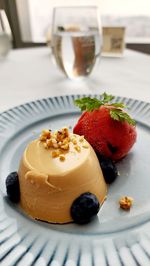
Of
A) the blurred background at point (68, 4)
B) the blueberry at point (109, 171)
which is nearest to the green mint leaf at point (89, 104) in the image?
the blueberry at point (109, 171)

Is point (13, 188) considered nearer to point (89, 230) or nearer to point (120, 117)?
point (89, 230)

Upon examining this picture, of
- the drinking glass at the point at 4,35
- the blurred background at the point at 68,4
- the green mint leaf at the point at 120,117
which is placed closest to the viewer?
the green mint leaf at the point at 120,117

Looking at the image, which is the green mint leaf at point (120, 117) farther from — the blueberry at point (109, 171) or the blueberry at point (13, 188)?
the blueberry at point (13, 188)

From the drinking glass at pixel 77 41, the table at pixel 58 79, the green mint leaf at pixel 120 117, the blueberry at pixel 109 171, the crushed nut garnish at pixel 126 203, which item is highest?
the drinking glass at pixel 77 41

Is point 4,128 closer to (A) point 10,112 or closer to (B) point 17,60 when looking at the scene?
(A) point 10,112

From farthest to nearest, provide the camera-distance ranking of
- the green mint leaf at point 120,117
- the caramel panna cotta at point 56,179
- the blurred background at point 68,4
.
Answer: the blurred background at point 68,4 < the green mint leaf at point 120,117 < the caramel panna cotta at point 56,179

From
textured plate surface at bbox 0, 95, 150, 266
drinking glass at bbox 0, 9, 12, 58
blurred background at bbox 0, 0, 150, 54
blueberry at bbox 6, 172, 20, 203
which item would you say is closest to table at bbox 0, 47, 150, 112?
drinking glass at bbox 0, 9, 12, 58
